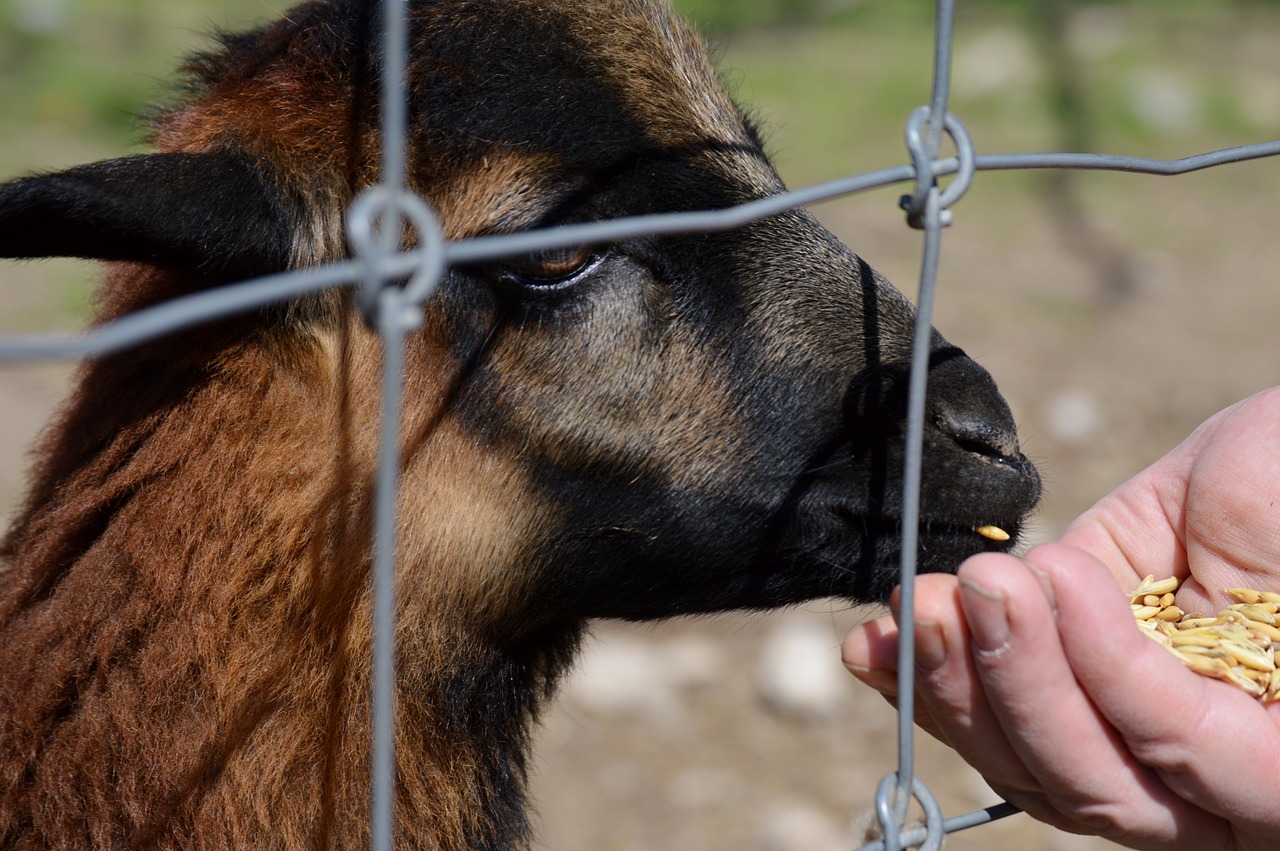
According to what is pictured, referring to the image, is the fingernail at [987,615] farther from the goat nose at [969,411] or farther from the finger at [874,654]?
the goat nose at [969,411]

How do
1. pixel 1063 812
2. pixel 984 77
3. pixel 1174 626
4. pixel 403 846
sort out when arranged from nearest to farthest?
pixel 1063 812 → pixel 1174 626 → pixel 403 846 → pixel 984 77

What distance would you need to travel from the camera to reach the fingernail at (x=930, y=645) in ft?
5.43

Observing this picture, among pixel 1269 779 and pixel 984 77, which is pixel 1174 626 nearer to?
pixel 1269 779

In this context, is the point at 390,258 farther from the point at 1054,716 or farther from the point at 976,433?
the point at 976,433

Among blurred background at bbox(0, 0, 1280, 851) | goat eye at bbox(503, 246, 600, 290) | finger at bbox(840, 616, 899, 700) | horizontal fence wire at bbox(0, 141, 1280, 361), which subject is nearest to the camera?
horizontal fence wire at bbox(0, 141, 1280, 361)

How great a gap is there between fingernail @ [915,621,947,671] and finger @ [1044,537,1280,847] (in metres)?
0.16

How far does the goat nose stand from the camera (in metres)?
2.35

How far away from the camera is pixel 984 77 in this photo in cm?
1158

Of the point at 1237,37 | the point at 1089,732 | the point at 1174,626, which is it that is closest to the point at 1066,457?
the point at 1174,626

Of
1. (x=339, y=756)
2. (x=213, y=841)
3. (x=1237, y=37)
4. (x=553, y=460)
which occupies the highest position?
(x=1237, y=37)


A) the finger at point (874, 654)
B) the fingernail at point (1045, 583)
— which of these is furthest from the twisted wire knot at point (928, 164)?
→ the finger at point (874, 654)

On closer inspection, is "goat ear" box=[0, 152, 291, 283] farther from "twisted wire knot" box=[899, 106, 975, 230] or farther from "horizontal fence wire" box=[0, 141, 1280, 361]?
"twisted wire knot" box=[899, 106, 975, 230]

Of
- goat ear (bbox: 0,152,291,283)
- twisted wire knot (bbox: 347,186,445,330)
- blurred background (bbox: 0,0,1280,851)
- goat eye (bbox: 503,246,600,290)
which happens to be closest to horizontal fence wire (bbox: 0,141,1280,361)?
twisted wire knot (bbox: 347,186,445,330)

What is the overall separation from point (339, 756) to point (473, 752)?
1.03 ft
